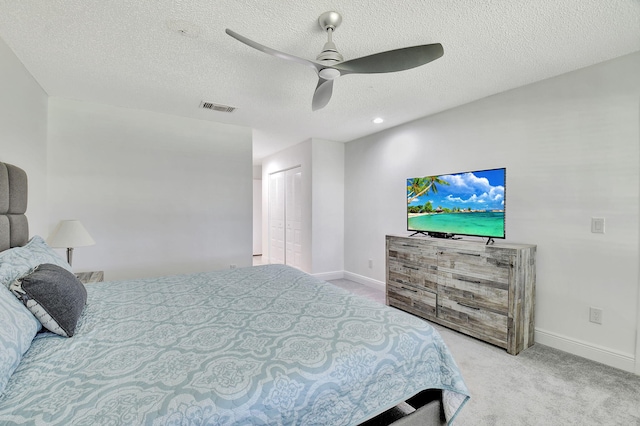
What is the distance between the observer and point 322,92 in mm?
2170

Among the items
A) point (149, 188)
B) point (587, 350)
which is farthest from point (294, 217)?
point (587, 350)

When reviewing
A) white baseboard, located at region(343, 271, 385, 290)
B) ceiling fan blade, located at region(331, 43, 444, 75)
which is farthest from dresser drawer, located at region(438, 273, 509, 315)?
ceiling fan blade, located at region(331, 43, 444, 75)

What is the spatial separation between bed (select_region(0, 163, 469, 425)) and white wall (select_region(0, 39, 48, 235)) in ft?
3.11

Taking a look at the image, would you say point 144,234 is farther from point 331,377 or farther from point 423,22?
point 423,22

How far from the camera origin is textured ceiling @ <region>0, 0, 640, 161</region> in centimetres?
173

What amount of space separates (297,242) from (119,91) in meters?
3.46

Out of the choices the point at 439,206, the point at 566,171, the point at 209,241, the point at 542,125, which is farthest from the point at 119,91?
the point at 566,171

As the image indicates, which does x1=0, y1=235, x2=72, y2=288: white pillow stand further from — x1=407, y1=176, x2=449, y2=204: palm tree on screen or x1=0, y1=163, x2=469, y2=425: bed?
x1=407, y1=176, x2=449, y2=204: palm tree on screen

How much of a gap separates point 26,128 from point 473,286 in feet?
13.9

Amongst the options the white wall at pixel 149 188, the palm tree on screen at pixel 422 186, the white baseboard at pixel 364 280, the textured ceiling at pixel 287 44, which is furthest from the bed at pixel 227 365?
the white baseboard at pixel 364 280

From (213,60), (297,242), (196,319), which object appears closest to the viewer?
(196,319)

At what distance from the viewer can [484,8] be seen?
5.63 feet

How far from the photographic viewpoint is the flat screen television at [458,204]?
2771 millimetres

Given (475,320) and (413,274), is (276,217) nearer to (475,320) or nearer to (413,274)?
(413,274)
